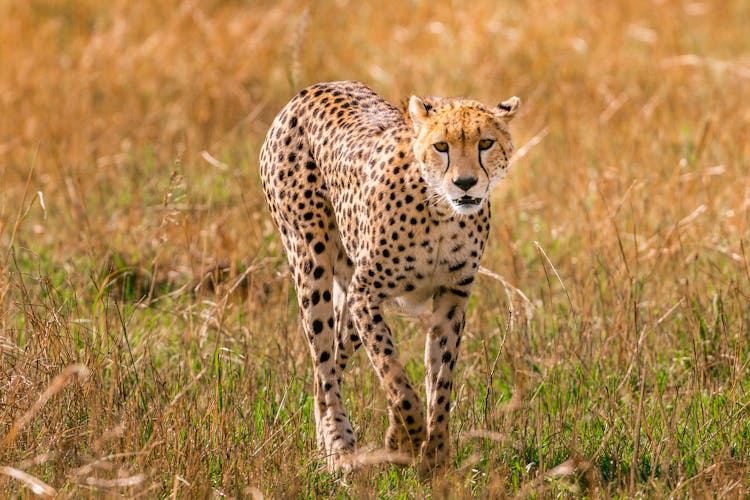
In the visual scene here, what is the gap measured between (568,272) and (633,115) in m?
2.70

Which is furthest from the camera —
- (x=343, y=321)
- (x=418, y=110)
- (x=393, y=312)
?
(x=393, y=312)

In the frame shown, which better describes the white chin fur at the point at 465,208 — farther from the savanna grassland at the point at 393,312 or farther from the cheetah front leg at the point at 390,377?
the cheetah front leg at the point at 390,377

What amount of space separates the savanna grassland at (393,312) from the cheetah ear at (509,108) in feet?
1.60

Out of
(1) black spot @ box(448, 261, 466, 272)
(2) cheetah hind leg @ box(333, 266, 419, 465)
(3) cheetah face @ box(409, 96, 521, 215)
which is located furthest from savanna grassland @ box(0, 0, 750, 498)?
(3) cheetah face @ box(409, 96, 521, 215)

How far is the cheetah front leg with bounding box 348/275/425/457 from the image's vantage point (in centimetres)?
387

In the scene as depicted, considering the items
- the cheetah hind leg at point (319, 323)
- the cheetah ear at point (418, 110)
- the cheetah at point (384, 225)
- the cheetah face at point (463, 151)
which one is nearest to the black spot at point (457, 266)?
the cheetah at point (384, 225)

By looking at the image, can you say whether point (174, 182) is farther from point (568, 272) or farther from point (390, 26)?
point (390, 26)

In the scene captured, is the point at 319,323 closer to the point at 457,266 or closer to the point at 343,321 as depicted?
the point at 343,321

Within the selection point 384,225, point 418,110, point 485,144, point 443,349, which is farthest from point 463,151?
point 443,349

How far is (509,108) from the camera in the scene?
3.93 m

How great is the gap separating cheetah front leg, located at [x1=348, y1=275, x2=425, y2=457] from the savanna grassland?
13 cm

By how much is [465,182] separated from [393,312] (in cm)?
150

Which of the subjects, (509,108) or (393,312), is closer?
(509,108)

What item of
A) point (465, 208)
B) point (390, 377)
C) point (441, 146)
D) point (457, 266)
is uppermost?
point (441, 146)
